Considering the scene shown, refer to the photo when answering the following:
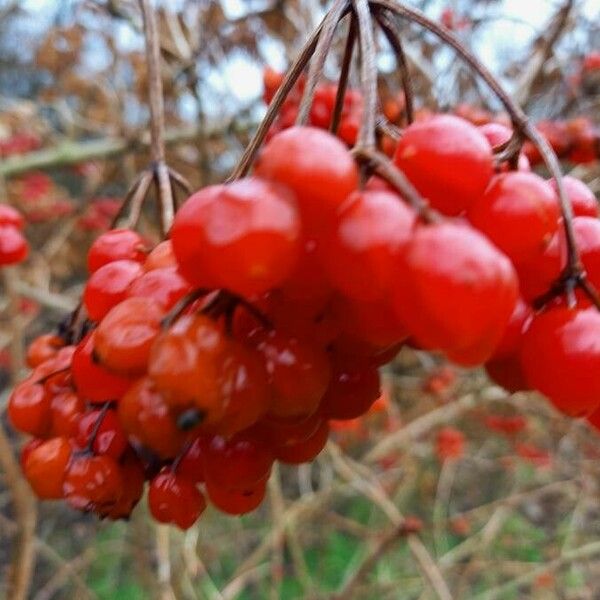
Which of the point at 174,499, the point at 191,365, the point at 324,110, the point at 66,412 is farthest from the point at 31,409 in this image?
the point at 324,110

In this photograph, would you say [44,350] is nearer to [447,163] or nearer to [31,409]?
[31,409]

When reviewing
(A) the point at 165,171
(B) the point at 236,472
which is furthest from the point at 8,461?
(B) the point at 236,472

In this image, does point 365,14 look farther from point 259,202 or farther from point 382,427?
point 382,427

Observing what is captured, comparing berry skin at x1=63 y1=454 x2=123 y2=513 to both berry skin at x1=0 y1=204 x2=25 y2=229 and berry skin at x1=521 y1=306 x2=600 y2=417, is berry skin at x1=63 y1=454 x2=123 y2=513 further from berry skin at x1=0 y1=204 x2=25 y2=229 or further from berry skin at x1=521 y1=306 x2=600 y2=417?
berry skin at x1=0 y1=204 x2=25 y2=229

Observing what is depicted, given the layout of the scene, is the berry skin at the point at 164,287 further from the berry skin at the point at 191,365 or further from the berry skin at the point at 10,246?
the berry skin at the point at 10,246

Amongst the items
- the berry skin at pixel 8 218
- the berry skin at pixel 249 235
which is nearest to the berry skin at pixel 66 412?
the berry skin at pixel 249 235
